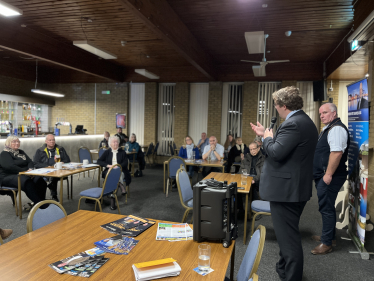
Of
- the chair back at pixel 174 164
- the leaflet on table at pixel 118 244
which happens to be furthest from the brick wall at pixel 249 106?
the leaflet on table at pixel 118 244

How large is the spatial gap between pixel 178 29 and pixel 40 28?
10.7 feet

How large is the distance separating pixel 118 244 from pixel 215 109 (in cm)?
841

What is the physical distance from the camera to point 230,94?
9.86m

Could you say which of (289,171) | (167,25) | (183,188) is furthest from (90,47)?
(289,171)

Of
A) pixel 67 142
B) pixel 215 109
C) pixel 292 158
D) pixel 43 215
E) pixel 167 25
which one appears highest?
pixel 167 25

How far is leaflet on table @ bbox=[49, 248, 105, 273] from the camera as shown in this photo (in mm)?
1434

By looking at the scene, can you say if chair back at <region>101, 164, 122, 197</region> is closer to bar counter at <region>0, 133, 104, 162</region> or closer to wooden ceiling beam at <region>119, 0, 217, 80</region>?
wooden ceiling beam at <region>119, 0, 217, 80</region>

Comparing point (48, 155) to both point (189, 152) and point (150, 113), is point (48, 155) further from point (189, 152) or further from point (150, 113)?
point (150, 113)

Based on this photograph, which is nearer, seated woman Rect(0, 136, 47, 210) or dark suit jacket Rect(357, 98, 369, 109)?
dark suit jacket Rect(357, 98, 369, 109)

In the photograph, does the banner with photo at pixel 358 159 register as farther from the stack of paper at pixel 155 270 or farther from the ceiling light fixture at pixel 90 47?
the ceiling light fixture at pixel 90 47

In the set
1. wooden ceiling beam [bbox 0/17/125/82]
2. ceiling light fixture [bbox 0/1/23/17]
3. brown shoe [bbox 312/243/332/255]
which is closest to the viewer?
brown shoe [bbox 312/243/332/255]

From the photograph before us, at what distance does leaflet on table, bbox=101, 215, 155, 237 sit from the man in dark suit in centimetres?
102

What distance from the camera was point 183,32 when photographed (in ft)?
18.6

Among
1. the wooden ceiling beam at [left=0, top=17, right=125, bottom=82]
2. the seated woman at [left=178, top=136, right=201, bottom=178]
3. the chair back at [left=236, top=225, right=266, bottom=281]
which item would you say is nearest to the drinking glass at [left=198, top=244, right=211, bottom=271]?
the chair back at [left=236, top=225, right=266, bottom=281]
